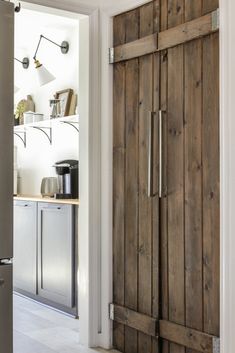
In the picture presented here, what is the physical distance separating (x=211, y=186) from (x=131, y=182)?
25.7 inches

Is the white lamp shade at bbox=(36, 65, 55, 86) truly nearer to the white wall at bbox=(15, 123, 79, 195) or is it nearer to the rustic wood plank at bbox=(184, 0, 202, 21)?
the white wall at bbox=(15, 123, 79, 195)

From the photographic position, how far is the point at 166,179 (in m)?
2.83

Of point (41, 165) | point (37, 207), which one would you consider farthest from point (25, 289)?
point (41, 165)

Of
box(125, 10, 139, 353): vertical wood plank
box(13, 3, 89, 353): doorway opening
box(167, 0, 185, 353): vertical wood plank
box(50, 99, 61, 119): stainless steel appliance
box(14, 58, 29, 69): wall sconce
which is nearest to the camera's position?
box(167, 0, 185, 353): vertical wood plank

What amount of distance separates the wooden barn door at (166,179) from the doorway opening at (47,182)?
468 millimetres

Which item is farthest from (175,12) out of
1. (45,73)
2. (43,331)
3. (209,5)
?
(43,331)

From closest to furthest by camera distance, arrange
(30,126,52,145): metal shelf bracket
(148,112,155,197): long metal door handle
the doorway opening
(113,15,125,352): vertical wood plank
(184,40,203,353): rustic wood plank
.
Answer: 1. (184,40,203,353): rustic wood plank
2. (148,112,155,197): long metal door handle
3. (113,15,125,352): vertical wood plank
4. the doorway opening
5. (30,126,52,145): metal shelf bracket

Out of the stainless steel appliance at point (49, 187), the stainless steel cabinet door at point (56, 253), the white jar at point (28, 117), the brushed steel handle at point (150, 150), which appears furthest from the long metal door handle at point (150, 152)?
the white jar at point (28, 117)

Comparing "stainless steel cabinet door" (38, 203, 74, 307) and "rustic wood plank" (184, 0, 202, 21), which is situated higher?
"rustic wood plank" (184, 0, 202, 21)

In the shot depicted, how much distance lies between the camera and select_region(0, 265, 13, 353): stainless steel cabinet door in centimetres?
158

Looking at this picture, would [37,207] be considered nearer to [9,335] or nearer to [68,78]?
[68,78]

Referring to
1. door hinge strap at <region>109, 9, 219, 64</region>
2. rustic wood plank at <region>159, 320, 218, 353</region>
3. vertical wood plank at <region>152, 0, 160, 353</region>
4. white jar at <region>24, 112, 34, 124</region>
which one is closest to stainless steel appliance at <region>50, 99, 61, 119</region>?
white jar at <region>24, 112, 34, 124</region>

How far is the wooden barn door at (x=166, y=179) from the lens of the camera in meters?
2.58

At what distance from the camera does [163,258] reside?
2.86 metres
